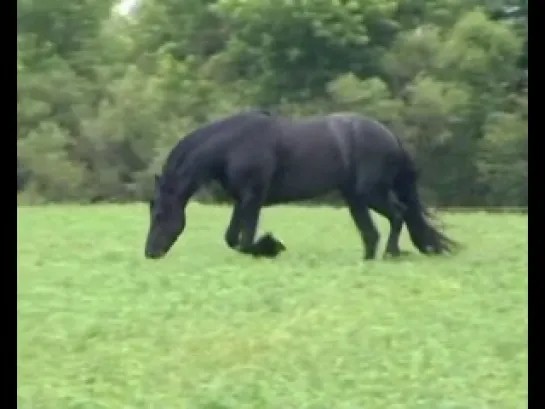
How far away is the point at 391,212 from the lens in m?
5.36

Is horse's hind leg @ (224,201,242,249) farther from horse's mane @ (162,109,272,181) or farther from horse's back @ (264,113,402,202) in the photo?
horse's mane @ (162,109,272,181)

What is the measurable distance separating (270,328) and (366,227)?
1696 mm

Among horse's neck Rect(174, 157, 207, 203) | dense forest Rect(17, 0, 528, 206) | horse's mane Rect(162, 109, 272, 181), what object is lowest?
dense forest Rect(17, 0, 528, 206)

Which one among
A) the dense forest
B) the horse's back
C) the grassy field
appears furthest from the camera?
the dense forest

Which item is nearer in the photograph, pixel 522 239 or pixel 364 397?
pixel 364 397

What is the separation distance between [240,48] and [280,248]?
4019 mm

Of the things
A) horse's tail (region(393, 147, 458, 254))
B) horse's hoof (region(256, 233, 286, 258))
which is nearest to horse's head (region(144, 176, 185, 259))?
horse's hoof (region(256, 233, 286, 258))

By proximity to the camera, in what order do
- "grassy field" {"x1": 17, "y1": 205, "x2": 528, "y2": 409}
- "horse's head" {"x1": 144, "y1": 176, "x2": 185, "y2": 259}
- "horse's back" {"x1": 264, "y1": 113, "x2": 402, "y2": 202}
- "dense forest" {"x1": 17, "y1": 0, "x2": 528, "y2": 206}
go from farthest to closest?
"dense forest" {"x1": 17, "y1": 0, "x2": 528, "y2": 206}, "horse's back" {"x1": 264, "y1": 113, "x2": 402, "y2": 202}, "horse's head" {"x1": 144, "y1": 176, "x2": 185, "y2": 259}, "grassy field" {"x1": 17, "y1": 205, "x2": 528, "y2": 409}

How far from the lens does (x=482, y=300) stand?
13.6ft

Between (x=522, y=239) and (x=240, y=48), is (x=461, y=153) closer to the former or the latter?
(x=240, y=48)

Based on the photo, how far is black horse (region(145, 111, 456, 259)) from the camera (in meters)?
5.30

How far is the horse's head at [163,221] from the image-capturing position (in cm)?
525

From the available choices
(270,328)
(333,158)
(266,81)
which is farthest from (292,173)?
(266,81)
